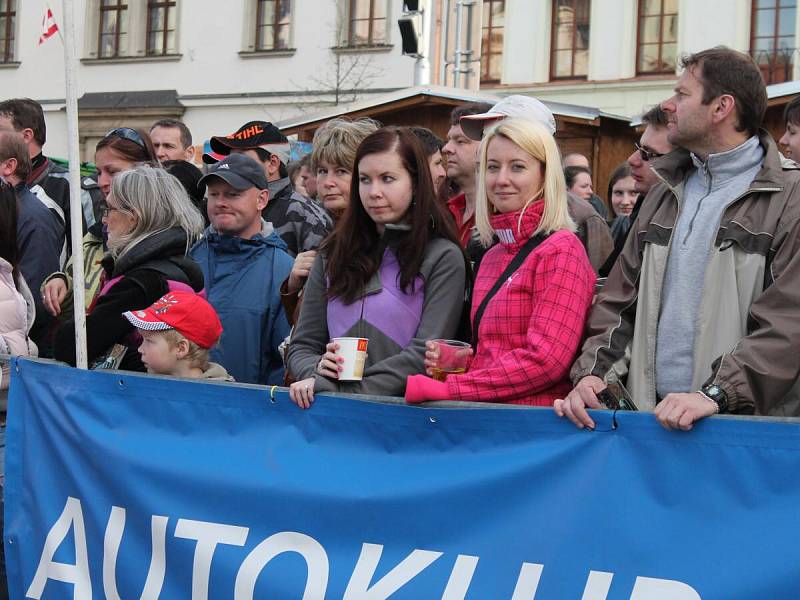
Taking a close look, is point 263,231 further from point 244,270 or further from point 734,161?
point 734,161

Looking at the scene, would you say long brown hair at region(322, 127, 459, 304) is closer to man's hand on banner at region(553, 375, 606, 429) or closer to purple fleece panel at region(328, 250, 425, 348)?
purple fleece panel at region(328, 250, 425, 348)

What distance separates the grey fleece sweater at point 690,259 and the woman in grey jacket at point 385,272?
0.76m

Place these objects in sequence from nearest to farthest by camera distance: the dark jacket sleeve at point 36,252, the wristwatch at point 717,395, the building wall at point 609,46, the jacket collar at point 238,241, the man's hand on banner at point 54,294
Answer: the wristwatch at point 717,395
the jacket collar at point 238,241
the man's hand on banner at point 54,294
the dark jacket sleeve at point 36,252
the building wall at point 609,46

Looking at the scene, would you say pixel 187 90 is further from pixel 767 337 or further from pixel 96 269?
pixel 767 337

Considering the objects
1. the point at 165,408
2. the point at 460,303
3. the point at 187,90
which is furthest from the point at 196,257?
the point at 187,90

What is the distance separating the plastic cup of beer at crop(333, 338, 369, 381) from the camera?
12.5ft

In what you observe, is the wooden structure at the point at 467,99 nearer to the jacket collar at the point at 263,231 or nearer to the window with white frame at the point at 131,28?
the jacket collar at the point at 263,231

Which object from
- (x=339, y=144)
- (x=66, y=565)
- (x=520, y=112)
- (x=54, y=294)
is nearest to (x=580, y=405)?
(x=520, y=112)

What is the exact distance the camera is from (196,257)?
17.6 feet

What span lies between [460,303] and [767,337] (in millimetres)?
1200

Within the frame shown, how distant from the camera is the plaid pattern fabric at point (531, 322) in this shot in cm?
360

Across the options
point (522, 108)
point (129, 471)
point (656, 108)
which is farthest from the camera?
point (656, 108)

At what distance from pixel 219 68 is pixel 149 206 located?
2444 cm

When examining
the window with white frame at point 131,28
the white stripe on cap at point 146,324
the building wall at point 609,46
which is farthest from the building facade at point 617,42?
the white stripe on cap at point 146,324
